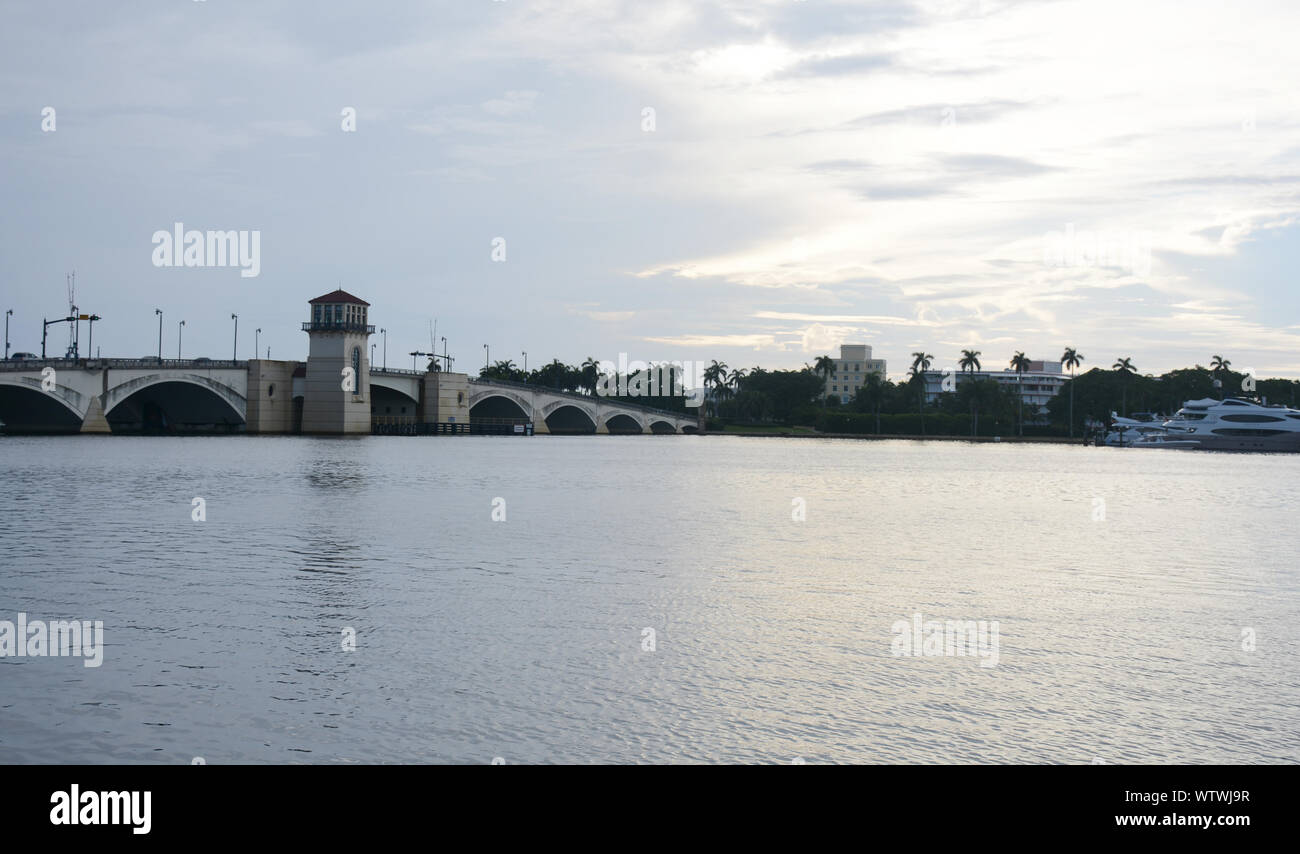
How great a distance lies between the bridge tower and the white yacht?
109 metres

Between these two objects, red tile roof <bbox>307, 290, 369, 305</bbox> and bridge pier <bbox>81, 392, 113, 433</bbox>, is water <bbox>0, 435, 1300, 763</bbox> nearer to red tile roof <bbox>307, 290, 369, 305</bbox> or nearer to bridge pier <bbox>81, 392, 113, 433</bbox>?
bridge pier <bbox>81, 392, 113, 433</bbox>

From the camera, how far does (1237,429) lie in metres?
142

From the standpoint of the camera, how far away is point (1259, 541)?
34906 millimetres

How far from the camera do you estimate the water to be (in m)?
12.4

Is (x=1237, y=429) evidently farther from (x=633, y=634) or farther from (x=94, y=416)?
(x=633, y=634)

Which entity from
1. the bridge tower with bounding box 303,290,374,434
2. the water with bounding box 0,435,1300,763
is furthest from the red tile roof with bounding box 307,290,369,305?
the water with bounding box 0,435,1300,763

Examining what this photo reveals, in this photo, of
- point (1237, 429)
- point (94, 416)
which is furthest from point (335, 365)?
point (1237, 429)

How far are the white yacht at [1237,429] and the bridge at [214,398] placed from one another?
313 feet

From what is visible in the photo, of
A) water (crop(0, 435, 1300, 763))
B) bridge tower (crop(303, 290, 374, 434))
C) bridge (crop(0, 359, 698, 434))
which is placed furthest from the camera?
bridge tower (crop(303, 290, 374, 434))

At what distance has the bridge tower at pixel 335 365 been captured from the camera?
454ft

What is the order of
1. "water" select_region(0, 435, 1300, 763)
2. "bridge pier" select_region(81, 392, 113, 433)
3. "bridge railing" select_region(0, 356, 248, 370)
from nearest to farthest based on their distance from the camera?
"water" select_region(0, 435, 1300, 763), "bridge railing" select_region(0, 356, 248, 370), "bridge pier" select_region(81, 392, 113, 433)
